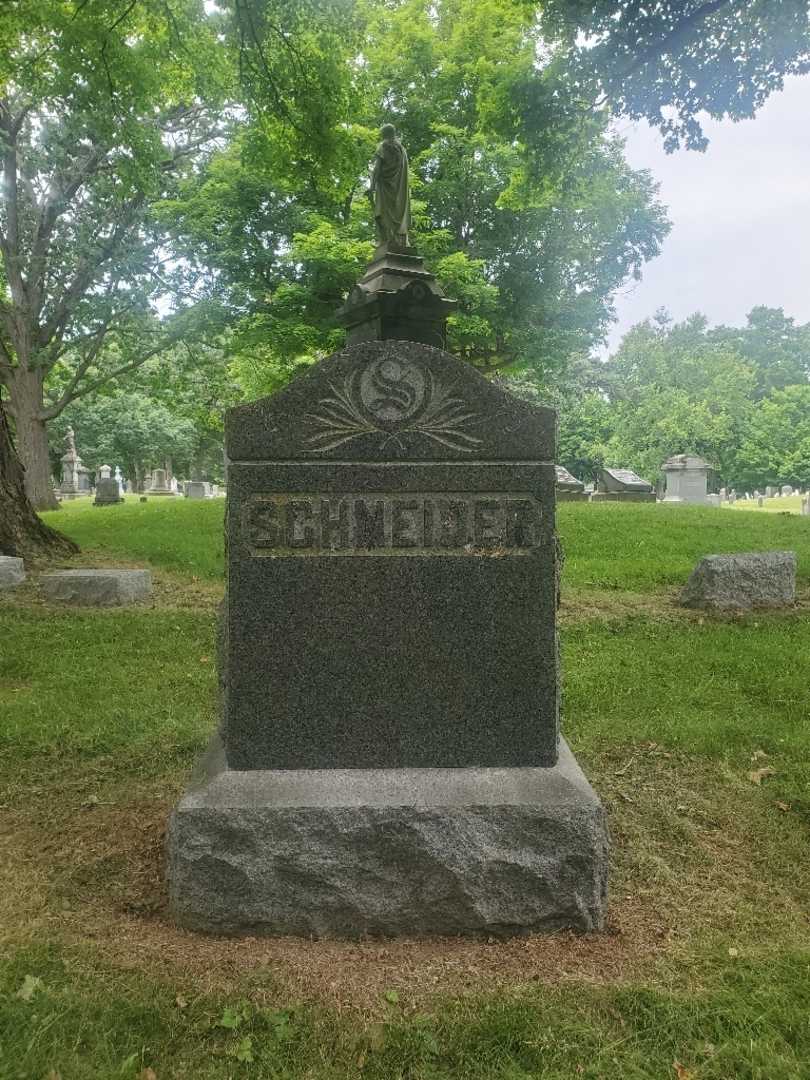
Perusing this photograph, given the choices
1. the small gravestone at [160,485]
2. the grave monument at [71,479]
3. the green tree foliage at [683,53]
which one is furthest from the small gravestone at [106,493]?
the green tree foliage at [683,53]

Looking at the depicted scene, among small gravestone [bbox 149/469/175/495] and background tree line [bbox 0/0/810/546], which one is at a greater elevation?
background tree line [bbox 0/0/810/546]

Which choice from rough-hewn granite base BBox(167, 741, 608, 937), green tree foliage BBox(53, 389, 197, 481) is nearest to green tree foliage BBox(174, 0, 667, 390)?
rough-hewn granite base BBox(167, 741, 608, 937)

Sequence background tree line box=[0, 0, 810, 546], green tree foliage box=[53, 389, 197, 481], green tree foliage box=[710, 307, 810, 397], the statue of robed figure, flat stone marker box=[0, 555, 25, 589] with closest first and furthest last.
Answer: the statue of robed figure, flat stone marker box=[0, 555, 25, 589], background tree line box=[0, 0, 810, 546], green tree foliage box=[53, 389, 197, 481], green tree foliage box=[710, 307, 810, 397]

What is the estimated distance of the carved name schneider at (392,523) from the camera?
121 inches

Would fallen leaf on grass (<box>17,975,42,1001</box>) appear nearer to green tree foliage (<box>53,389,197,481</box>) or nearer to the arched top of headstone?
the arched top of headstone

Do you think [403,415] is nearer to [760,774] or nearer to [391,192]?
[760,774]

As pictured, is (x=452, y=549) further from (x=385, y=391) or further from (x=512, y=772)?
(x=512, y=772)

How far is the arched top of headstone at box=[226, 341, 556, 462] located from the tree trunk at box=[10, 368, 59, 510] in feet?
67.0

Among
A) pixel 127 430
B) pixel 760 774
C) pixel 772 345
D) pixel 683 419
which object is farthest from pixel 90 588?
pixel 772 345

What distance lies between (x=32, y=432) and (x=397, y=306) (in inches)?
731

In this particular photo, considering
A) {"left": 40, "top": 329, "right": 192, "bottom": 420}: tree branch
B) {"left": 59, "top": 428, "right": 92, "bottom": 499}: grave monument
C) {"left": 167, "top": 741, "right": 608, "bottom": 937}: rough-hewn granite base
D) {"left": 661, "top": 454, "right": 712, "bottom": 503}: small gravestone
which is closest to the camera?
{"left": 167, "top": 741, "right": 608, "bottom": 937}: rough-hewn granite base

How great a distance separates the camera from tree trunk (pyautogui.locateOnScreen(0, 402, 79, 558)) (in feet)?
35.8

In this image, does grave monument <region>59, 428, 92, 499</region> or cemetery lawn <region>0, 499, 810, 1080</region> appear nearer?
cemetery lawn <region>0, 499, 810, 1080</region>

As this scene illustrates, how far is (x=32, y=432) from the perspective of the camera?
21.5 m
